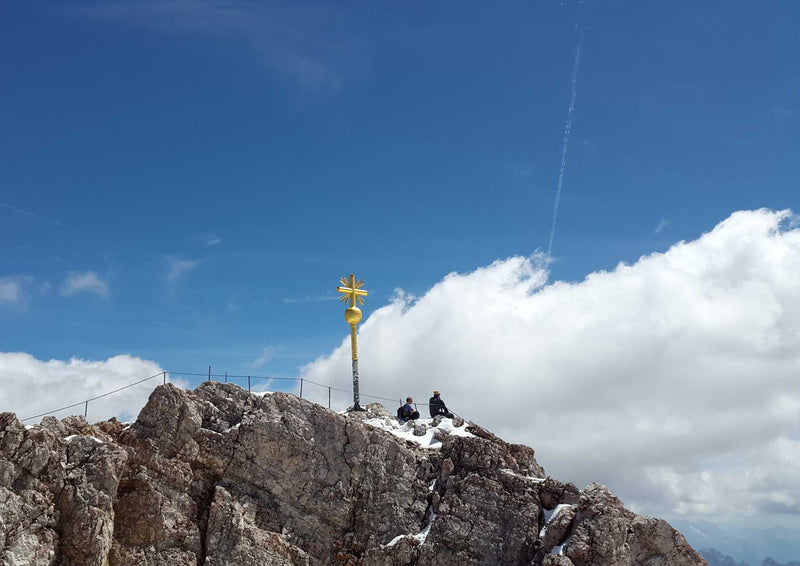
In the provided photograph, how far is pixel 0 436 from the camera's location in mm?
31391

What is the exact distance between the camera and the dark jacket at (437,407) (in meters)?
44.0

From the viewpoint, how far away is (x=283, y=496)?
36531 mm

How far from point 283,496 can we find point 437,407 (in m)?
11.4

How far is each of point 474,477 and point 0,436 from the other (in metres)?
21.5

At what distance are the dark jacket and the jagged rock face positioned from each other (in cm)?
411

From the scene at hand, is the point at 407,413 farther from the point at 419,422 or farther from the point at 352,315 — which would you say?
the point at 352,315

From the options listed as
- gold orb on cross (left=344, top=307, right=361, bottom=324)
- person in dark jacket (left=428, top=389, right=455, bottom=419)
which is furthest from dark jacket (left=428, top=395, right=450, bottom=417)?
gold orb on cross (left=344, top=307, right=361, bottom=324)

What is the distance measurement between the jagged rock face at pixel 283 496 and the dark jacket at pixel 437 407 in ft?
13.5

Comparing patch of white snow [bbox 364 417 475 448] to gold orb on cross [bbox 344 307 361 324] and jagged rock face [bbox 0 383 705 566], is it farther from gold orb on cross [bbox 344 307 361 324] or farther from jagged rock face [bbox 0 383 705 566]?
gold orb on cross [bbox 344 307 361 324]

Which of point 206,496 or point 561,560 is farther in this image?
point 206,496

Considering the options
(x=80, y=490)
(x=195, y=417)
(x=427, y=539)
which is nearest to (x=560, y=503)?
(x=427, y=539)

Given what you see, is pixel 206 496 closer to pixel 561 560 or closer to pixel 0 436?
pixel 0 436

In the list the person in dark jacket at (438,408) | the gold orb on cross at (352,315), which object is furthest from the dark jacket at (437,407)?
the gold orb on cross at (352,315)

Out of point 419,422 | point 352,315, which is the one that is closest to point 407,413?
point 419,422
